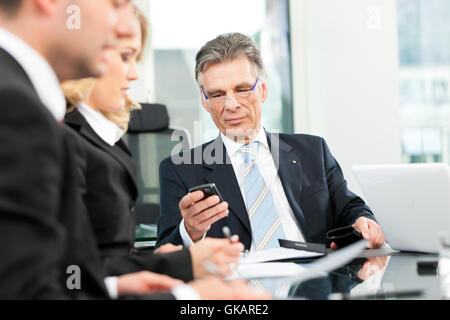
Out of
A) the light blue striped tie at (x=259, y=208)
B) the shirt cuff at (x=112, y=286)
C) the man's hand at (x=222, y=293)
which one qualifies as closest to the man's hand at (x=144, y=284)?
the shirt cuff at (x=112, y=286)

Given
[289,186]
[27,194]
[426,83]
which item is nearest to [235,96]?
[289,186]

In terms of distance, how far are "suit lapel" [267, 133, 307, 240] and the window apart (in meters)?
2.37

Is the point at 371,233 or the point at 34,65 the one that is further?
the point at 371,233

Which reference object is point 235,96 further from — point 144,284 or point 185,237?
point 144,284

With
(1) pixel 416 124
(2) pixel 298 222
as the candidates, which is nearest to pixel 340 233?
(2) pixel 298 222

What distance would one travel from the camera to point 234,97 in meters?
2.24

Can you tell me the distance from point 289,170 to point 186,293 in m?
1.38

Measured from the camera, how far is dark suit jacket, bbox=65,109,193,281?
117cm

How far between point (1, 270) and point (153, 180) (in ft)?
9.25

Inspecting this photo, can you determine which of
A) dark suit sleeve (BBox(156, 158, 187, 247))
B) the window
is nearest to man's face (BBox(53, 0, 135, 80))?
dark suit sleeve (BBox(156, 158, 187, 247))

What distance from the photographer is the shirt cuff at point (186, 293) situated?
876 millimetres

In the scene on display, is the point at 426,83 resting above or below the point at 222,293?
above

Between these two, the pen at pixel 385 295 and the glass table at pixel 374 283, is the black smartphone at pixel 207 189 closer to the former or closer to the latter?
the glass table at pixel 374 283

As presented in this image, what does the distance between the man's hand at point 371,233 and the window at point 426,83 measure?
268 centimetres
